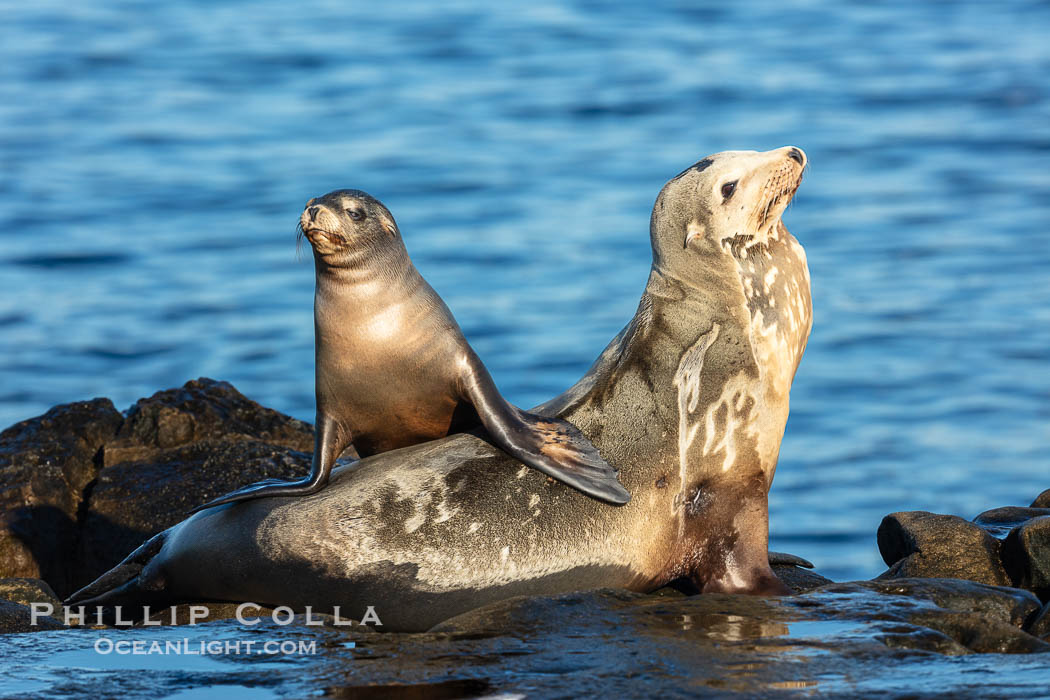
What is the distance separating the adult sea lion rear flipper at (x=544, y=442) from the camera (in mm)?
6535

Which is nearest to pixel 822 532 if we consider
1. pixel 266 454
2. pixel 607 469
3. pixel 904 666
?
pixel 266 454

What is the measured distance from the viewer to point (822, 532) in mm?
14156

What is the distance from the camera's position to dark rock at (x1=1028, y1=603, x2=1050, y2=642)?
6.20m

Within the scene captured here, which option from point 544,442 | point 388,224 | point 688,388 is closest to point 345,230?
point 388,224

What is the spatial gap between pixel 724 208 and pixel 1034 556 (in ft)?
7.28

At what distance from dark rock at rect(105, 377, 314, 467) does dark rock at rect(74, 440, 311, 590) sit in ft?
0.80

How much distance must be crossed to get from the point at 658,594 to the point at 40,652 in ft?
9.04

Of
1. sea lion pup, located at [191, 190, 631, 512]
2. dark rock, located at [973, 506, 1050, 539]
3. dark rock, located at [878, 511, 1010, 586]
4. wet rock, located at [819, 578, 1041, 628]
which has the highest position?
sea lion pup, located at [191, 190, 631, 512]

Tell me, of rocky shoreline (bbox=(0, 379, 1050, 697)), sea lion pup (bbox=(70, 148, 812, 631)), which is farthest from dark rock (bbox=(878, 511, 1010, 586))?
sea lion pup (bbox=(70, 148, 812, 631))

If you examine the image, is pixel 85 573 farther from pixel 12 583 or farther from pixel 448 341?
pixel 448 341

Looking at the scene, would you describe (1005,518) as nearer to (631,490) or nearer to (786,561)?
(786,561)

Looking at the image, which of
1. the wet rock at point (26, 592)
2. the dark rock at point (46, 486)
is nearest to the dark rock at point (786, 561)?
the wet rock at point (26, 592)

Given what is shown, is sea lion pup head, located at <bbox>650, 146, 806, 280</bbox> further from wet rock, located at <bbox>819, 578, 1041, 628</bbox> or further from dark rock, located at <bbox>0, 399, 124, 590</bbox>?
dark rock, located at <bbox>0, 399, 124, 590</bbox>

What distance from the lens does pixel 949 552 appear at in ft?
23.7
